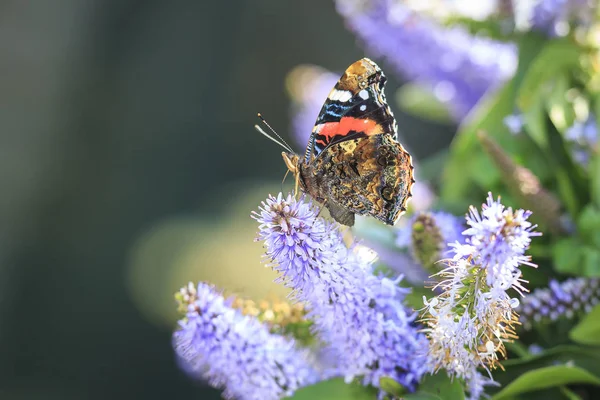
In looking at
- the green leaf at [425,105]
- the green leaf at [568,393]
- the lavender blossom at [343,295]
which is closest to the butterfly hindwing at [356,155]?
the lavender blossom at [343,295]

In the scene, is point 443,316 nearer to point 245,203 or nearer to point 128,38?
point 245,203

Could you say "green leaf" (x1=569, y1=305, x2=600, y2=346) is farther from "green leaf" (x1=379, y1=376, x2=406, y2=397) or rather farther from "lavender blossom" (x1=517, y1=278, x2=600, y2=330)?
"green leaf" (x1=379, y1=376, x2=406, y2=397)

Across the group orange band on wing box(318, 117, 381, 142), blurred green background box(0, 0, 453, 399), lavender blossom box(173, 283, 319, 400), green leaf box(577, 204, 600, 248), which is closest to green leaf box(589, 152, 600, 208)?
green leaf box(577, 204, 600, 248)

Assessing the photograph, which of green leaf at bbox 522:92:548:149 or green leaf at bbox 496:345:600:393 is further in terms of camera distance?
green leaf at bbox 522:92:548:149

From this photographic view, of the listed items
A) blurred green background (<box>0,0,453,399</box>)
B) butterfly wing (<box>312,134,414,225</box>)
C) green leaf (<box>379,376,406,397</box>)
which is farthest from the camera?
blurred green background (<box>0,0,453,399</box>)

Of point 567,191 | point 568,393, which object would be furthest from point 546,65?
point 568,393

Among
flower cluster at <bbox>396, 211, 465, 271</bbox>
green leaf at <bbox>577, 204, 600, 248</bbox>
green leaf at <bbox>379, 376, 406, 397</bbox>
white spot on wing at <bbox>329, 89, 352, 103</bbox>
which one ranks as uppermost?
green leaf at <bbox>577, 204, 600, 248</bbox>

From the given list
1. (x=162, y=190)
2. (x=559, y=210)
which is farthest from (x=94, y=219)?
(x=559, y=210)

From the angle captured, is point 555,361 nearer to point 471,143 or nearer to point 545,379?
point 545,379
